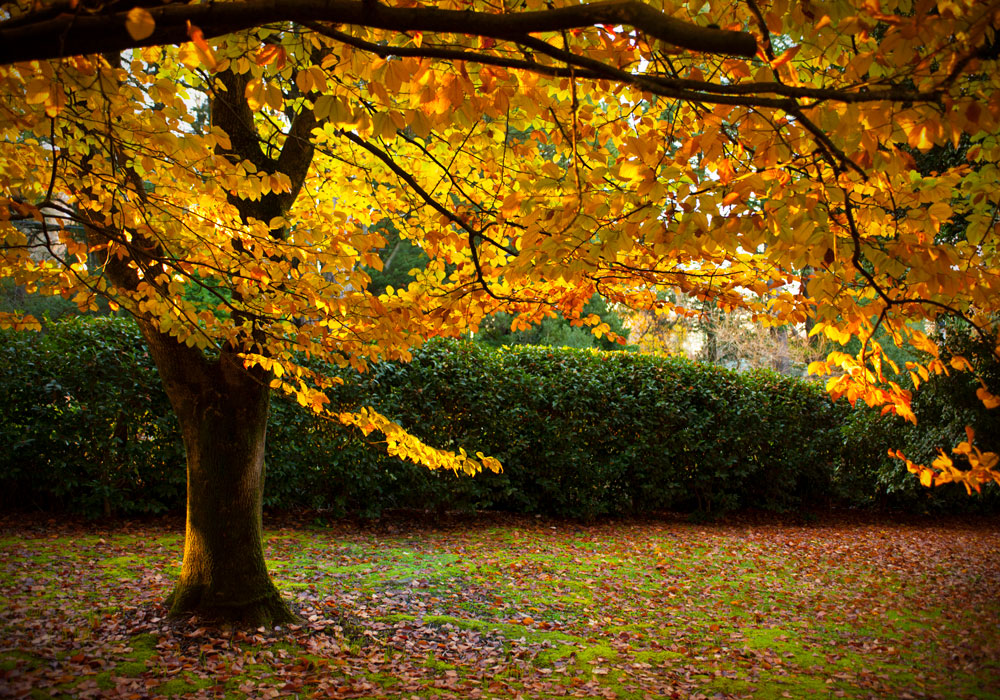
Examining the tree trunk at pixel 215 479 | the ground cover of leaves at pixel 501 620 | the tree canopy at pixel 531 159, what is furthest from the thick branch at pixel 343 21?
the ground cover of leaves at pixel 501 620

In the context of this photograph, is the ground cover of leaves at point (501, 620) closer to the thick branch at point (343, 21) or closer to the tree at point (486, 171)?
the tree at point (486, 171)

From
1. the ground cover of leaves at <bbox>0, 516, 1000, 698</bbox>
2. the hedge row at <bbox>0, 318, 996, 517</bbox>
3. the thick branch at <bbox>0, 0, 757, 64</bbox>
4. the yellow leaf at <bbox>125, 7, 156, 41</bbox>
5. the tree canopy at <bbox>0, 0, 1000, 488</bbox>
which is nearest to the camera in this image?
the yellow leaf at <bbox>125, 7, 156, 41</bbox>

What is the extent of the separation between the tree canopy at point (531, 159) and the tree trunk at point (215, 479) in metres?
A: 0.22

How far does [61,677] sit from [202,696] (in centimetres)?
68

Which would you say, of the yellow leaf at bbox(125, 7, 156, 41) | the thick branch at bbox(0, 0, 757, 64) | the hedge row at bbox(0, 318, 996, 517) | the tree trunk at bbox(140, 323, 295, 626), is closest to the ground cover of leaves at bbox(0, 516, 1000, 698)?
the tree trunk at bbox(140, 323, 295, 626)

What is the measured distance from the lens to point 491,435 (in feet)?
27.8

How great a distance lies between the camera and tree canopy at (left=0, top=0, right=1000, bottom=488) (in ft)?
5.61

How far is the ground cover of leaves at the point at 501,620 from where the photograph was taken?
3.53 metres

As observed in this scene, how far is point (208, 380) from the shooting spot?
13.1ft

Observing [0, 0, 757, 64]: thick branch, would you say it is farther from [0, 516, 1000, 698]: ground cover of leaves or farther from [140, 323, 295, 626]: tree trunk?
[0, 516, 1000, 698]: ground cover of leaves

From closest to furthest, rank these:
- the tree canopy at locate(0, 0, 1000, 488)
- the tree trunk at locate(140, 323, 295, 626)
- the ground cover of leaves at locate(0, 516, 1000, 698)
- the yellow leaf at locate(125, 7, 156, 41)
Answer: the yellow leaf at locate(125, 7, 156, 41)
the tree canopy at locate(0, 0, 1000, 488)
the ground cover of leaves at locate(0, 516, 1000, 698)
the tree trunk at locate(140, 323, 295, 626)

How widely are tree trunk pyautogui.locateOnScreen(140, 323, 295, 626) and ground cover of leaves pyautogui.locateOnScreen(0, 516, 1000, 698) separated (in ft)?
0.60

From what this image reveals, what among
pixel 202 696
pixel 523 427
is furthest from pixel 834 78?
pixel 523 427

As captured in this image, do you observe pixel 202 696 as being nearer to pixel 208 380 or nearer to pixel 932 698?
pixel 208 380
